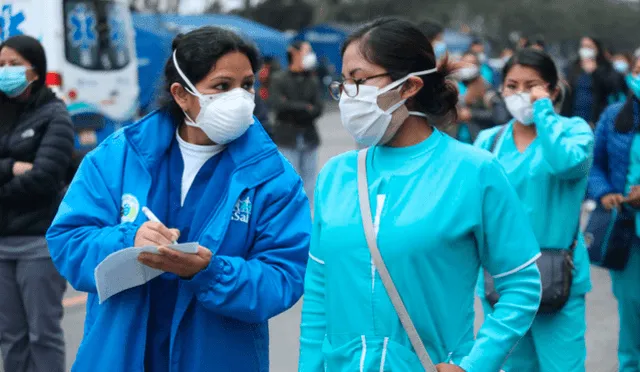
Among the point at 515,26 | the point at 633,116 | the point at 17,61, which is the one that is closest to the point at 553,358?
the point at 633,116

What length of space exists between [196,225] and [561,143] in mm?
1876

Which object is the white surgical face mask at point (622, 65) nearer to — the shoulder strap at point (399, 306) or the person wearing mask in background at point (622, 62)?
the person wearing mask in background at point (622, 62)

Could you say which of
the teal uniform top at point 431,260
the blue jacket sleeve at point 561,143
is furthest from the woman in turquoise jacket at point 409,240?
the blue jacket sleeve at point 561,143

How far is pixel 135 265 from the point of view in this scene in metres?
2.71

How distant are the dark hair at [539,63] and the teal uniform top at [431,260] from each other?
77.0 inches

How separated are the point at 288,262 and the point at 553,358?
5.45ft

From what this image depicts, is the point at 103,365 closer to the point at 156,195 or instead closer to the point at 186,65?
the point at 156,195

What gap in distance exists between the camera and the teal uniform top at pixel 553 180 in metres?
4.09

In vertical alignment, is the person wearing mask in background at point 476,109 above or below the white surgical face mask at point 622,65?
above

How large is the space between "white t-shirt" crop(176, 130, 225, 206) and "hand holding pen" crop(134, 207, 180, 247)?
0.29 meters

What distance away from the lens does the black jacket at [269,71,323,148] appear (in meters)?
10.0

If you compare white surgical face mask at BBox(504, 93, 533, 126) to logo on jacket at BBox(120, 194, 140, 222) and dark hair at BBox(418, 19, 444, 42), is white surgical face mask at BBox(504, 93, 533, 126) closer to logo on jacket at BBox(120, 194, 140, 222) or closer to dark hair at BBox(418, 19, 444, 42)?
logo on jacket at BBox(120, 194, 140, 222)

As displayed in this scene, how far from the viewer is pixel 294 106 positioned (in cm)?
1001

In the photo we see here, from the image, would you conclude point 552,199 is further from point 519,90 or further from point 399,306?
point 399,306
